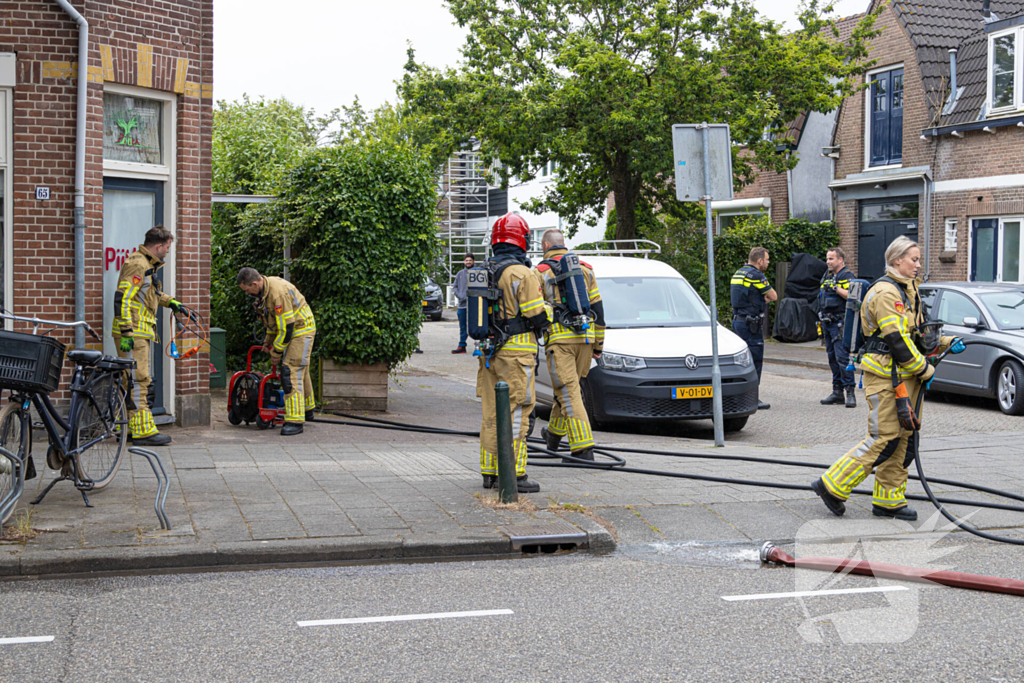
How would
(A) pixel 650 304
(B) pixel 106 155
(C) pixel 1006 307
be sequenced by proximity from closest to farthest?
(B) pixel 106 155, (A) pixel 650 304, (C) pixel 1006 307

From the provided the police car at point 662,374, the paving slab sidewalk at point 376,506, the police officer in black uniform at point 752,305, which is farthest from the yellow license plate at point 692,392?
the police officer in black uniform at point 752,305

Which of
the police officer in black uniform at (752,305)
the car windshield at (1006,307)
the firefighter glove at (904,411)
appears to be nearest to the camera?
the firefighter glove at (904,411)

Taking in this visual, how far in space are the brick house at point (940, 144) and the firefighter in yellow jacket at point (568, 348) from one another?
14.6 m

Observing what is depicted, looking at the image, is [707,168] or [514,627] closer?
[514,627]

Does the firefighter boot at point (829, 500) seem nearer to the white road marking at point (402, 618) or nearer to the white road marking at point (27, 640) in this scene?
the white road marking at point (402, 618)

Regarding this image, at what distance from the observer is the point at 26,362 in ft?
19.9

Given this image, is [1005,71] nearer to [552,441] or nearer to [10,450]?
[552,441]

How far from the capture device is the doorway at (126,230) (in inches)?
390

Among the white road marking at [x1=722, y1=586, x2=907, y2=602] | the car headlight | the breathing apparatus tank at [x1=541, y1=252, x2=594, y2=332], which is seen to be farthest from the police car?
the white road marking at [x1=722, y1=586, x2=907, y2=602]

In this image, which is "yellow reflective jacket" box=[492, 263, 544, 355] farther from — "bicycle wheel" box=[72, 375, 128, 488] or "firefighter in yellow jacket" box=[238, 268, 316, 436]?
"firefighter in yellow jacket" box=[238, 268, 316, 436]

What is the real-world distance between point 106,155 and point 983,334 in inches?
418

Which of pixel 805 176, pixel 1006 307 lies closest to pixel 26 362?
pixel 1006 307

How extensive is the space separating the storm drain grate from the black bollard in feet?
1.85

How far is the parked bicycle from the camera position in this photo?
6.08 m
